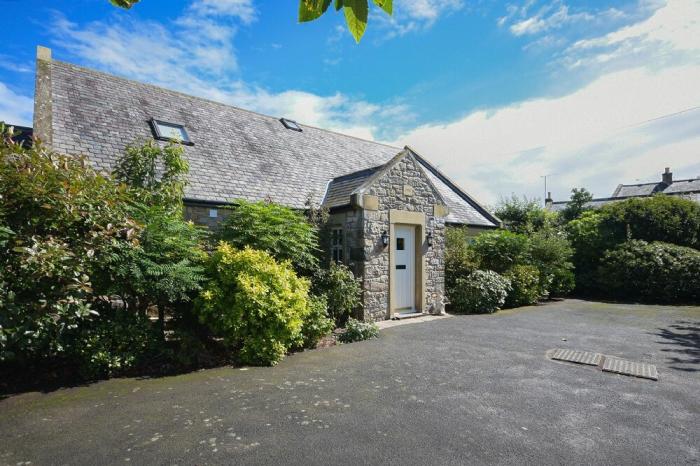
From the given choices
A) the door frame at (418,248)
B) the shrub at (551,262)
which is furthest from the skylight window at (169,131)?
the shrub at (551,262)

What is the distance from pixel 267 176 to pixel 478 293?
7084 mm

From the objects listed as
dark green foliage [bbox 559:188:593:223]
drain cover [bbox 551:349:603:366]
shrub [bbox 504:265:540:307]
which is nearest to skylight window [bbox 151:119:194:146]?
drain cover [bbox 551:349:603:366]

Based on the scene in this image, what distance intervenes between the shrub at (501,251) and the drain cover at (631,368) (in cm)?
684

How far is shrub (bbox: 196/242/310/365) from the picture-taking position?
6145 millimetres

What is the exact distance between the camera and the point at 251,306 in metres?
6.14

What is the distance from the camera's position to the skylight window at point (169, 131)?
34.4 feet

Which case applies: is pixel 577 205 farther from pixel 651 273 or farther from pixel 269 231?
pixel 269 231

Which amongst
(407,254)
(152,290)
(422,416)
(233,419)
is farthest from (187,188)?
(422,416)

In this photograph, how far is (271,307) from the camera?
6.25 meters

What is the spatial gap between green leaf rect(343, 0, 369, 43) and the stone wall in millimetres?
7348

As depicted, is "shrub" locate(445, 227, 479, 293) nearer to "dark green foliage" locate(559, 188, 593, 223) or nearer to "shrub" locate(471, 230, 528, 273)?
"shrub" locate(471, 230, 528, 273)

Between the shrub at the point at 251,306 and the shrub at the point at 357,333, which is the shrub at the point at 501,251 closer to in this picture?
the shrub at the point at 357,333

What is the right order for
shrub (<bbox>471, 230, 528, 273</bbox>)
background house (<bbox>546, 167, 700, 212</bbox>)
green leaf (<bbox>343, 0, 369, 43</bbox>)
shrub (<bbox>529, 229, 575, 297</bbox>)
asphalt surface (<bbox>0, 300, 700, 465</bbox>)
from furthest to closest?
background house (<bbox>546, 167, 700, 212</bbox>) → shrub (<bbox>529, 229, 575, 297</bbox>) → shrub (<bbox>471, 230, 528, 273</bbox>) → asphalt surface (<bbox>0, 300, 700, 465</bbox>) → green leaf (<bbox>343, 0, 369, 43</bbox>)

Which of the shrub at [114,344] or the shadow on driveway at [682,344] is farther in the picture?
the shadow on driveway at [682,344]
